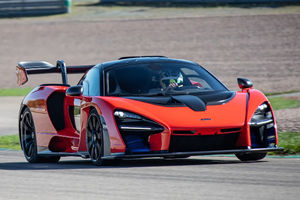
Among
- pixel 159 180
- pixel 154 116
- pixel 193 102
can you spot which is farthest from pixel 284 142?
pixel 159 180

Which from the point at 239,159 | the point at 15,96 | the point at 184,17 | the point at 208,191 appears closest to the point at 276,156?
the point at 239,159

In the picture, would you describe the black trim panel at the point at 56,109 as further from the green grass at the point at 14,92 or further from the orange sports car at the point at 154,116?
the green grass at the point at 14,92

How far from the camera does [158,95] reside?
28.4 feet

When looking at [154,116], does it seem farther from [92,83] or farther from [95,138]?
[92,83]

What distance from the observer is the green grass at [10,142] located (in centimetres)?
1320

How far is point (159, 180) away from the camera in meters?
7.00

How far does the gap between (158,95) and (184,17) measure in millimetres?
30120

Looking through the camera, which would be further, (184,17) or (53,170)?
(184,17)

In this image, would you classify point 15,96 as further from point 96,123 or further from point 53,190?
point 53,190

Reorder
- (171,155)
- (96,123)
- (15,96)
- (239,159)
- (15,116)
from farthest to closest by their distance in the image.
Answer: (15,96), (15,116), (239,159), (96,123), (171,155)

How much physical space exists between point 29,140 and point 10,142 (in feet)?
11.4

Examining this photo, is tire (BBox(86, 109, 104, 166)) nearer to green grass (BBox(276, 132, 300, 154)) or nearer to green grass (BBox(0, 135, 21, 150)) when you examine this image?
green grass (BBox(276, 132, 300, 154))

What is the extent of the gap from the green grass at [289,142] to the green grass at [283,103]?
16.3 ft

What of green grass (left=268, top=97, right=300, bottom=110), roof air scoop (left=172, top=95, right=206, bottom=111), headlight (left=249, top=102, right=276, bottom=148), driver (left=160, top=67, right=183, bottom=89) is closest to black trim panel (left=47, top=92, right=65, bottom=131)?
driver (left=160, top=67, right=183, bottom=89)
